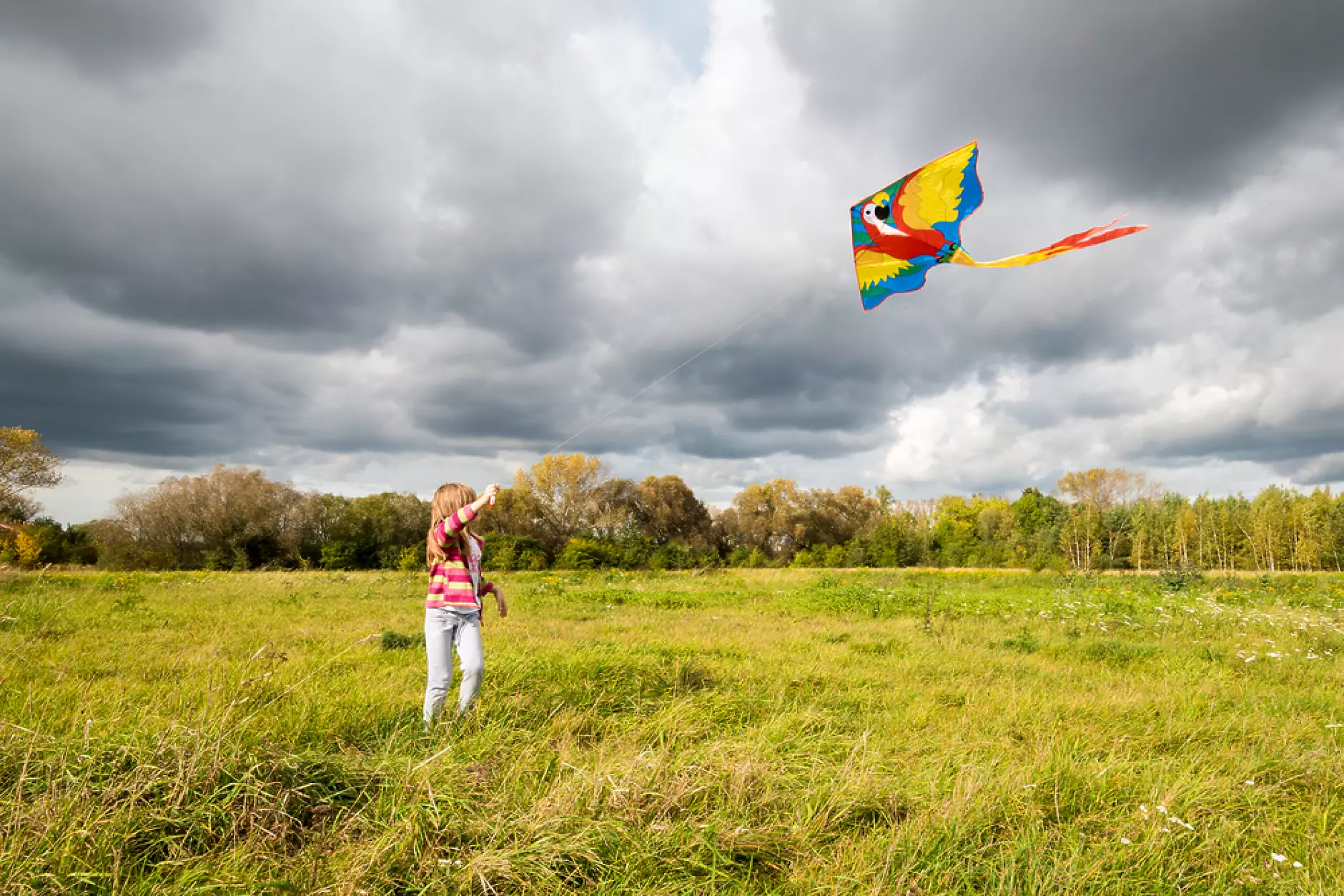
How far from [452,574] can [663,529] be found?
179ft

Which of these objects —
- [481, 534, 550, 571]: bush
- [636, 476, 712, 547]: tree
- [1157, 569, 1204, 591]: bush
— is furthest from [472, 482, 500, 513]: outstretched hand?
[636, 476, 712, 547]: tree

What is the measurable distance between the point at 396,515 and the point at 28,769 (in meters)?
52.5

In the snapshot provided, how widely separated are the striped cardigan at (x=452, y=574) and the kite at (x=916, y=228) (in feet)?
13.2

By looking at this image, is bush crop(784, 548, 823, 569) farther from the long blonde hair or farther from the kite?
the long blonde hair

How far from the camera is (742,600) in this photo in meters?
17.2

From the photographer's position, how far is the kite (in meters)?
5.29

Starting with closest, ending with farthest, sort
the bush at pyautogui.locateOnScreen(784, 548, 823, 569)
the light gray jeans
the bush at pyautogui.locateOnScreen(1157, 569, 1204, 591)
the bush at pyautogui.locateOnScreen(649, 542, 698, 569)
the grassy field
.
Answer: the grassy field
the light gray jeans
the bush at pyautogui.locateOnScreen(1157, 569, 1204, 591)
the bush at pyautogui.locateOnScreen(649, 542, 698, 569)
the bush at pyautogui.locateOnScreen(784, 548, 823, 569)

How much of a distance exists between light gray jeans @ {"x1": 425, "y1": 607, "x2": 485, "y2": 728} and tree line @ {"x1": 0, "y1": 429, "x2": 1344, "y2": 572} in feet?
90.0

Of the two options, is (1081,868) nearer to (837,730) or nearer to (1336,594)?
(837,730)

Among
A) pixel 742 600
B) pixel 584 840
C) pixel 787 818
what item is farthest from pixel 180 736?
pixel 742 600

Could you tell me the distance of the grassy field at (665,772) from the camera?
283 centimetres

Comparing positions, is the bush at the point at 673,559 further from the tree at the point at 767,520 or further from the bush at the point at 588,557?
the tree at the point at 767,520

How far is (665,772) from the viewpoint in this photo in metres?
3.56

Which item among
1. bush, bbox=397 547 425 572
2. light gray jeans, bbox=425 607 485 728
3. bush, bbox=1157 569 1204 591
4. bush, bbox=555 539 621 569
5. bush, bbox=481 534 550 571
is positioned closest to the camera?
light gray jeans, bbox=425 607 485 728
